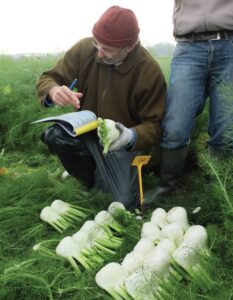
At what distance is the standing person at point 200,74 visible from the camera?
2803mm

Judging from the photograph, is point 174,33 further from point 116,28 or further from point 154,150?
point 154,150

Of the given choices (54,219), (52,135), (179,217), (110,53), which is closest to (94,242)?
(54,219)

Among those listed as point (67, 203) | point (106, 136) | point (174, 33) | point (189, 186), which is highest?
point (174, 33)

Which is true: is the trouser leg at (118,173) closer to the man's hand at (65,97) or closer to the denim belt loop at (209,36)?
the man's hand at (65,97)

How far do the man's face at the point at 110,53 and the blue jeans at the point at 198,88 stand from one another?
0.37 meters

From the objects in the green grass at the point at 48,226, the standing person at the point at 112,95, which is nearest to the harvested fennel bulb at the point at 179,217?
the green grass at the point at 48,226

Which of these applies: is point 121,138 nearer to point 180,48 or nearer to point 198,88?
point 198,88

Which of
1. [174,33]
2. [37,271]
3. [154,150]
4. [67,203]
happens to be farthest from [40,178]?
[174,33]

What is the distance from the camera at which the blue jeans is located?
287cm

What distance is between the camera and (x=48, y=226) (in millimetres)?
2887

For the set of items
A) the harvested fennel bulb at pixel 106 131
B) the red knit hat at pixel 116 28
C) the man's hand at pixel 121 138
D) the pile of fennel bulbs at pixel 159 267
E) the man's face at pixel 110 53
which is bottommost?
the pile of fennel bulbs at pixel 159 267

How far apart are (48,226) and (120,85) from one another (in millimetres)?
1074

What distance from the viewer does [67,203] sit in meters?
3.00

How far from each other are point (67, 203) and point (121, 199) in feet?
1.23
